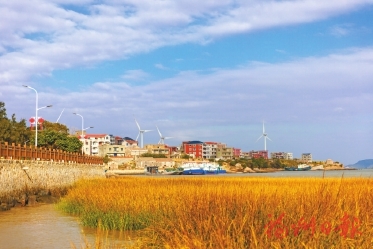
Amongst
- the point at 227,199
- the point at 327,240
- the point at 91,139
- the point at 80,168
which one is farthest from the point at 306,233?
the point at 91,139

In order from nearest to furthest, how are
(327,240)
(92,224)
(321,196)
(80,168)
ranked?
(327,240) < (321,196) < (92,224) < (80,168)

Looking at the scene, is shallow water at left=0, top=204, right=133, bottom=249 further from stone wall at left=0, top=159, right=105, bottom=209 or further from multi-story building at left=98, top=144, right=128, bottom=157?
multi-story building at left=98, top=144, right=128, bottom=157

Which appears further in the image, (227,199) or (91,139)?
(91,139)

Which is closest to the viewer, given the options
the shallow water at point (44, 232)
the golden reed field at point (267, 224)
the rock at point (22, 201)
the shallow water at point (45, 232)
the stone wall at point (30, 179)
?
the golden reed field at point (267, 224)

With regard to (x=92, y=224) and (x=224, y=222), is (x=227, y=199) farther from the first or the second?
(x=92, y=224)

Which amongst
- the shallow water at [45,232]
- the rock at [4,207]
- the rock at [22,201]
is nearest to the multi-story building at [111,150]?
the rock at [22,201]

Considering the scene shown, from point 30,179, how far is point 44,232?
63.0 feet

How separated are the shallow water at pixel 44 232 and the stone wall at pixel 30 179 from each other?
12.3ft

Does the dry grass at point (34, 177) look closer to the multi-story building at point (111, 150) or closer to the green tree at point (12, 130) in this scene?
the green tree at point (12, 130)

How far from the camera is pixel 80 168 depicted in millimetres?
58438

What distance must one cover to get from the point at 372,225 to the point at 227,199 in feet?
11.5

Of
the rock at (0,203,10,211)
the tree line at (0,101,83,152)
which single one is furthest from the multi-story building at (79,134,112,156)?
the rock at (0,203,10,211)

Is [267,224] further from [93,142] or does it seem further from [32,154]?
[93,142]

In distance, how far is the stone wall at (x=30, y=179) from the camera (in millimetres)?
30969
